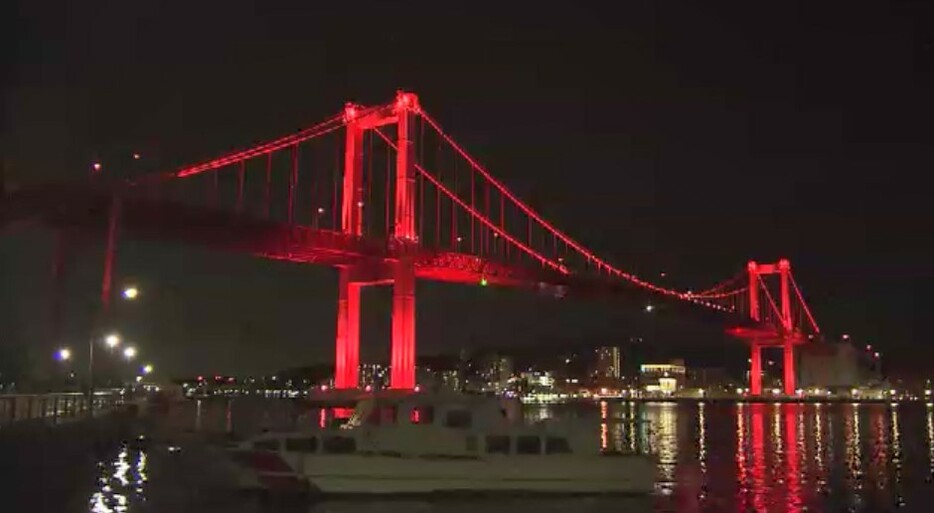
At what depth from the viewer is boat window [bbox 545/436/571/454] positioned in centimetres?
2208

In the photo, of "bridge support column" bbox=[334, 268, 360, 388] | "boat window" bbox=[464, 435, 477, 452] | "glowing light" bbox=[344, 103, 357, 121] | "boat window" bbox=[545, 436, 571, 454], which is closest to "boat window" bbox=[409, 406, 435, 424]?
"boat window" bbox=[464, 435, 477, 452]

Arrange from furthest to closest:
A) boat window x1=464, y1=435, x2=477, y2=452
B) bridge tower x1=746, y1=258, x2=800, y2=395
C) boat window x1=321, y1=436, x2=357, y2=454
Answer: bridge tower x1=746, y1=258, x2=800, y2=395
boat window x1=464, y1=435, x2=477, y2=452
boat window x1=321, y1=436, x2=357, y2=454

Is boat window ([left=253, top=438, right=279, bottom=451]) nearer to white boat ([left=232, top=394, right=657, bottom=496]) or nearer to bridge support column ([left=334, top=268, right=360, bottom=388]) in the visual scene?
white boat ([left=232, top=394, right=657, bottom=496])

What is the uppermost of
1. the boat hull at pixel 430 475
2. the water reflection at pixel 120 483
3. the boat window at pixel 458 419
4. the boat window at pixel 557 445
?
the boat window at pixel 458 419

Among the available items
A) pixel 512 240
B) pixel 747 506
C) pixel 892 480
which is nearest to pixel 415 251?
pixel 512 240

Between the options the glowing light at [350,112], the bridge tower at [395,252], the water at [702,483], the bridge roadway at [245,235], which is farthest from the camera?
the glowing light at [350,112]

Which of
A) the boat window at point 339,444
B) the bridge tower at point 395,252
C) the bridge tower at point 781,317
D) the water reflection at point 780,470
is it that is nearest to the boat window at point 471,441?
the boat window at point 339,444

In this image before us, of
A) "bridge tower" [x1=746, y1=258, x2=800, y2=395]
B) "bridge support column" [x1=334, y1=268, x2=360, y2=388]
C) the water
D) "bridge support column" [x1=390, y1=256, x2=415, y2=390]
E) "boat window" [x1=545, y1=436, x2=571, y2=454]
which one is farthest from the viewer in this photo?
"bridge tower" [x1=746, y1=258, x2=800, y2=395]

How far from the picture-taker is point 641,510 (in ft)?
67.0

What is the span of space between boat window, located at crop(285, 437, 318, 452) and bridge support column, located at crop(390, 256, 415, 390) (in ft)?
105

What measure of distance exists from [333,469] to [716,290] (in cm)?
9437

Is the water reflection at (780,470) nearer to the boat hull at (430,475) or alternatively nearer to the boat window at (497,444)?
the boat hull at (430,475)

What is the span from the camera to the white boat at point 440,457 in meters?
21.0

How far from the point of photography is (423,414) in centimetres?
2230
